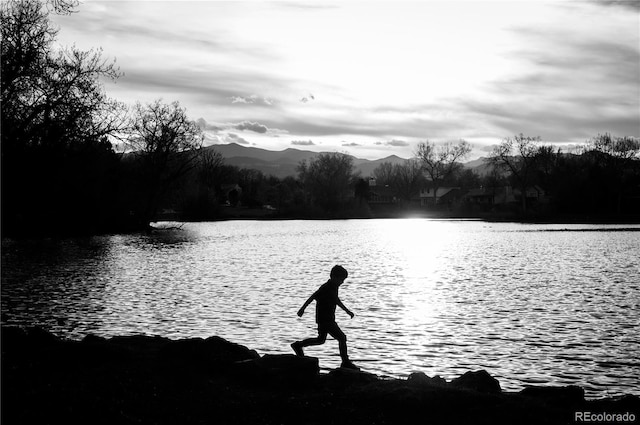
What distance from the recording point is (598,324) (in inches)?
784

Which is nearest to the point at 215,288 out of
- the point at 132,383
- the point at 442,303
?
the point at 442,303

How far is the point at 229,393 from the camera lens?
34.5 ft

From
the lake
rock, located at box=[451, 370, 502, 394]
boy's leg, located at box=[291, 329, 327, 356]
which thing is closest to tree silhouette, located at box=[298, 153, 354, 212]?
the lake

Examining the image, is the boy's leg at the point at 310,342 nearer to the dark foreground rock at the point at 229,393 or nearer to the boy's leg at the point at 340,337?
the boy's leg at the point at 340,337

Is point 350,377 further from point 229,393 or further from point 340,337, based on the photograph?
point 229,393

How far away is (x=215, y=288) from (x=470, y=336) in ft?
45.3

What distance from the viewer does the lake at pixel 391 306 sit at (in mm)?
15438

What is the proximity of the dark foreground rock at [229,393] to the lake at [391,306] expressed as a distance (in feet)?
9.70

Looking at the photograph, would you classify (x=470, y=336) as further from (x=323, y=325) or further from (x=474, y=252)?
(x=474, y=252)

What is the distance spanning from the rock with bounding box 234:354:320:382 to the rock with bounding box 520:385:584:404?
3564 millimetres

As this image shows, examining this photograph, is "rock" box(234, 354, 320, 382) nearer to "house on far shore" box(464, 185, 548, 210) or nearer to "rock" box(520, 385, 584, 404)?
"rock" box(520, 385, 584, 404)

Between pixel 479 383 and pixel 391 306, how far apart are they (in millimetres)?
13272

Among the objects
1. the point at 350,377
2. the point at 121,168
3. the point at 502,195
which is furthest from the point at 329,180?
the point at 350,377

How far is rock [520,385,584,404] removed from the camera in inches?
401
